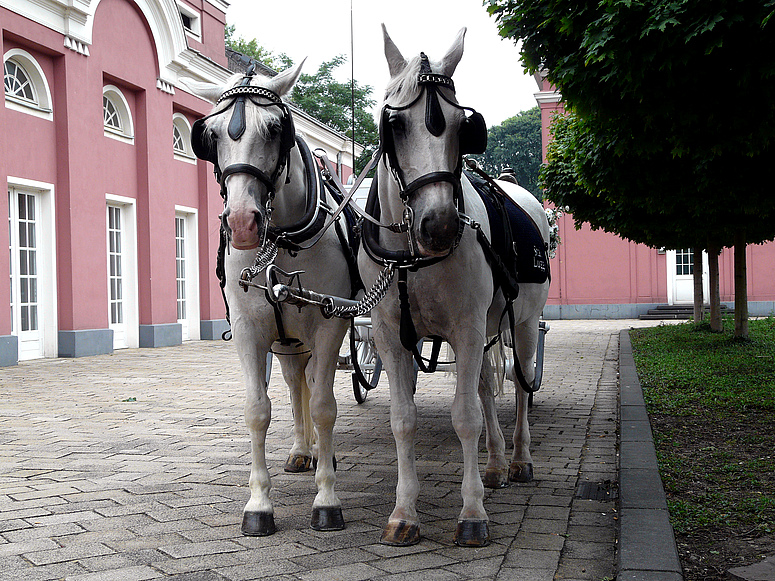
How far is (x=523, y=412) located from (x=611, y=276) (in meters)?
26.0

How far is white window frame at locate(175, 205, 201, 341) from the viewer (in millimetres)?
18578

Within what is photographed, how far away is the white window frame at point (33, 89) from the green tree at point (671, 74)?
10.2m

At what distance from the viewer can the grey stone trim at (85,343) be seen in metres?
13.6

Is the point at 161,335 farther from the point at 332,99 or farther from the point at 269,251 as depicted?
the point at 332,99

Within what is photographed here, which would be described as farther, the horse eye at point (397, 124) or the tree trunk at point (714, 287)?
the tree trunk at point (714, 287)

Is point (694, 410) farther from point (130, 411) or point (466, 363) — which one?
point (130, 411)

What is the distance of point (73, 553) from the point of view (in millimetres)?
3393

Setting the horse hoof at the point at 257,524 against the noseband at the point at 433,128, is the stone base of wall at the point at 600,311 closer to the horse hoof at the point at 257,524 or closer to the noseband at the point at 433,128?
the horse hoof at the point at 257,524

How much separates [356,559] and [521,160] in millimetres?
59635

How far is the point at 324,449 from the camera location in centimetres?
398

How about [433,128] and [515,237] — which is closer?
[433,128]

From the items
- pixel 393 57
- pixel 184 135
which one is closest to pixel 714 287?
pixel 184 135

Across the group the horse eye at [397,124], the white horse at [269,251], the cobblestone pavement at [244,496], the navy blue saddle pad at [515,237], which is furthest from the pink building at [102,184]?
the horse eye at [397,124]

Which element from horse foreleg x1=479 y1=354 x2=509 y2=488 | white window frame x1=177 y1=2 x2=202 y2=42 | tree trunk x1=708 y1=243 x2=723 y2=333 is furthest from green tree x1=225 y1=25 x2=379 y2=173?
horse foreleg x1=479 y1=354 x2=509 y2=488
